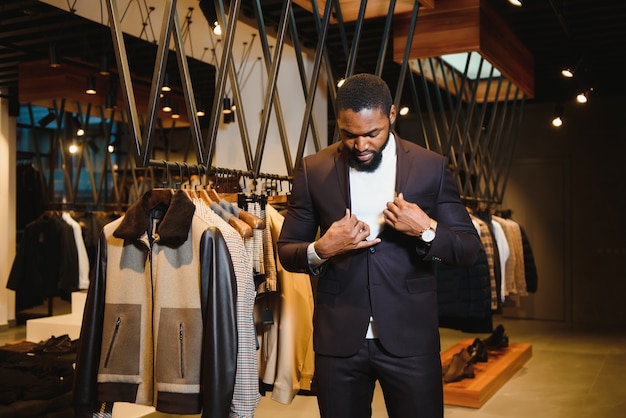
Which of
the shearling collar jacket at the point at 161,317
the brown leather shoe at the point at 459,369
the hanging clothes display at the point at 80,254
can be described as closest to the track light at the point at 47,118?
the hanging clothes display at the point at 80,254

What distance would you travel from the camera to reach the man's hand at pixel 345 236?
79.7 inches

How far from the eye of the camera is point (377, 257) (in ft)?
7.14

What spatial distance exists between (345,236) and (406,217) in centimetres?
19

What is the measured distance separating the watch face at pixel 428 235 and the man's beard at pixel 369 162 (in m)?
0.30

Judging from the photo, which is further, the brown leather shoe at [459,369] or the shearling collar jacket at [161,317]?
the brown leather shoe at [459,369]

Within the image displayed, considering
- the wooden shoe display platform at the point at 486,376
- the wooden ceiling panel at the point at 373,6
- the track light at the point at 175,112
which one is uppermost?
the wooden ceiling panel at the point at 373,6

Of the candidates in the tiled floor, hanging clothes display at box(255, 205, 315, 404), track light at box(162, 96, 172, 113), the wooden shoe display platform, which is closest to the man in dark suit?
hanging clothes display at box(255, 205, 315, 404)

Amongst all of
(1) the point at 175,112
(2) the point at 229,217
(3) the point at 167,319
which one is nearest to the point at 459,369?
(2) the point at 229,217

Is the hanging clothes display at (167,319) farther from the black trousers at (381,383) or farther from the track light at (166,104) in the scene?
the track light at (166,104)

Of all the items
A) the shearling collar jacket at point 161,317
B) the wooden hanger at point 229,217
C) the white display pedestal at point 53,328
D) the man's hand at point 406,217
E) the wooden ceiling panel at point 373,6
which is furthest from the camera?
the white display pedestal at point 53,328

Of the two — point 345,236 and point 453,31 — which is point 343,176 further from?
point 453,31

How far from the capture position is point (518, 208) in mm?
10656

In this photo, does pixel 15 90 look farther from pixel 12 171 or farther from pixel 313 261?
pixel 313 261

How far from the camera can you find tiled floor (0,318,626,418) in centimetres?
512
